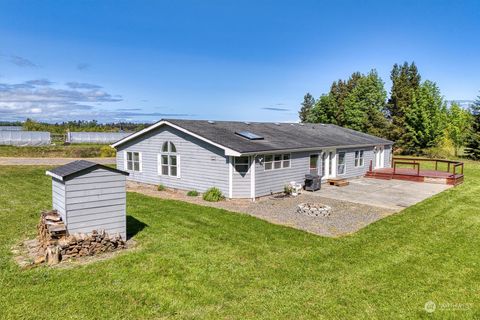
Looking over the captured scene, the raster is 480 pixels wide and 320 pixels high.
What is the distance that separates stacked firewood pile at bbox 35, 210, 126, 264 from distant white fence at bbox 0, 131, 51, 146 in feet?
137

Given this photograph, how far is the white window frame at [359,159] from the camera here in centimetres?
2281

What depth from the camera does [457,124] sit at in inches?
1843

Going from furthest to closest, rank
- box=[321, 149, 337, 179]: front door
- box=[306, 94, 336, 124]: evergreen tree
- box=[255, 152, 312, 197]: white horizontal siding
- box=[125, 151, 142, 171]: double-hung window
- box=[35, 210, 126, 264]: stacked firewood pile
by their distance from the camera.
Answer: box=[306, 94, 336, 124]: evergreen tree
box=[321, 149, 337, 179]: front door
box=[125, 151, 142, 171]: double-hung window
box=[255, 152, 312, 197]: white horizontal siding
box=[35, 210, 126, 264]: stacked firewood pile

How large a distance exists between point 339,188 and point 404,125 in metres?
30.2

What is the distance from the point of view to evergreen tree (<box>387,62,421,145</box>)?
44.1 m

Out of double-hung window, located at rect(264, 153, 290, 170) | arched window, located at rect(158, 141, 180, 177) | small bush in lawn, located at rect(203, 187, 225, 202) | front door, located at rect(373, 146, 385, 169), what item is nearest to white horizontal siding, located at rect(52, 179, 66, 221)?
small bush in lawn, located at rect(203, 187, 225, 202)

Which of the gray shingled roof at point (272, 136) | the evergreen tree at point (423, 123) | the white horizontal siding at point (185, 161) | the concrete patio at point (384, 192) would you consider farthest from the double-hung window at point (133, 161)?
the evergreen tree at point (423, 123)

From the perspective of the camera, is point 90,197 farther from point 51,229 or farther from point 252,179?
point 252,179

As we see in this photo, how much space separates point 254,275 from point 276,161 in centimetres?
957

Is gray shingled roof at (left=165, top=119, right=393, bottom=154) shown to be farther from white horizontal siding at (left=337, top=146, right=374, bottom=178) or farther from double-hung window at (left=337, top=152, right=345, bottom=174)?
double-hung window at (left=337, top=152, right=345, bottom=174)

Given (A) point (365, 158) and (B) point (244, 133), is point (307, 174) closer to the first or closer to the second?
(B) point (244, 133)

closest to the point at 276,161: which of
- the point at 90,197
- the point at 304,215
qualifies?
the point at 304,215

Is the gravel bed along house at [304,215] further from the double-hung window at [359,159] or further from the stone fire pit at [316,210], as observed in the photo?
the double-hung window at [359,159]

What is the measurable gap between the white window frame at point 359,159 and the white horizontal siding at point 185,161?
11.2m
